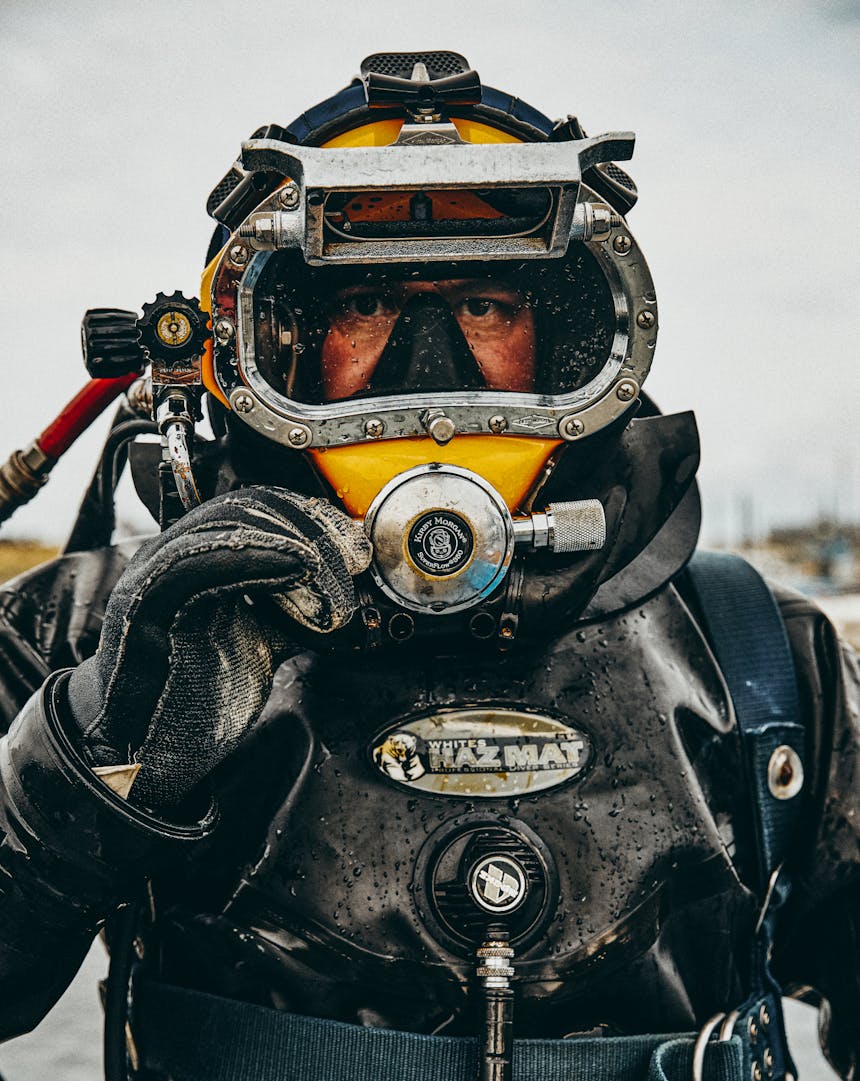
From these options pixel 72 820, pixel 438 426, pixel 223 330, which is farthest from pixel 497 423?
pixel 72 820

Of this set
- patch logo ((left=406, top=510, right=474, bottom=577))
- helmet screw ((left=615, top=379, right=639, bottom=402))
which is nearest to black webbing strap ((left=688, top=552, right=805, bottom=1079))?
helmet screw ((left=615, top=379, right=639, bottom=402))

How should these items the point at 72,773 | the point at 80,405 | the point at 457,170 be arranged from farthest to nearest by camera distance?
the point at 80,405 → the point at 457,170 → the point at 72,773

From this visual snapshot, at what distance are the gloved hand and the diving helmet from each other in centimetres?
10

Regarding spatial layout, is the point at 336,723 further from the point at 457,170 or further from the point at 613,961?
the point at 457,170

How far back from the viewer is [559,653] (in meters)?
1.58

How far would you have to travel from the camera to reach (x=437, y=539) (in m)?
1.40

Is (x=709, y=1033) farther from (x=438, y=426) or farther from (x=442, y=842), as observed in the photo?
(x=438, y=426)

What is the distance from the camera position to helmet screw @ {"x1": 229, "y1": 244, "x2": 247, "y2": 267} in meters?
1.45

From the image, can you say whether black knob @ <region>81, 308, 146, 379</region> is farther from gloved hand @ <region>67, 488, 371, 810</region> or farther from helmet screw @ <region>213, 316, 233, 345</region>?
gloved hand @ <region>67, 488, 371, 810</region>

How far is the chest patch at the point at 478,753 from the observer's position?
148 centimetres

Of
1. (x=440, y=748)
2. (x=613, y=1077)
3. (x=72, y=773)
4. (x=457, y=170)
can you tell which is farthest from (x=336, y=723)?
(x=457, y=170)

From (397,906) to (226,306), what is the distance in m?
0.72

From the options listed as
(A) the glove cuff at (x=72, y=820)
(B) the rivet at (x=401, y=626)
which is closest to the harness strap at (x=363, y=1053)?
(A) the glove cuff at (x=72, y=820)

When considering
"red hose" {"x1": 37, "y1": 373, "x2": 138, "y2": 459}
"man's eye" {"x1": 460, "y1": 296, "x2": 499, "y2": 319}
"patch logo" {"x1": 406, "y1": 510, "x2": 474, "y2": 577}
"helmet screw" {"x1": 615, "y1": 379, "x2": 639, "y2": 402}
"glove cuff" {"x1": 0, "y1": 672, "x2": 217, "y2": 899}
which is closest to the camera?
"glove cuff" {"x1": 0, "y1": 672, "x2": 217, "y2": 899}
